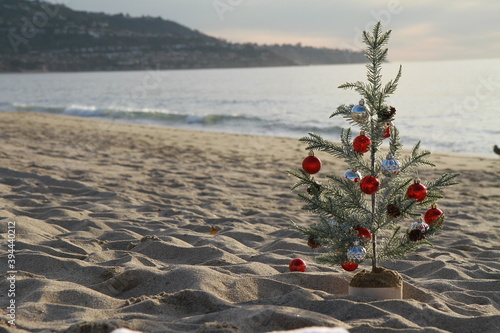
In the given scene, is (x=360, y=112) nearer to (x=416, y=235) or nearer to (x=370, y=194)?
(x=370, y=194)

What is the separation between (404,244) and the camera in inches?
118

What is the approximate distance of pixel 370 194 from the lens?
284 cm

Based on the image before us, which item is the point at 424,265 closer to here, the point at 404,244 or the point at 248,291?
the point at 404,244

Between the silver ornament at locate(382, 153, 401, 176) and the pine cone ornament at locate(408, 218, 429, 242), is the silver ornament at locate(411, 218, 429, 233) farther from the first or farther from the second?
the silver ornament at locate(382, 153, 401, 176)

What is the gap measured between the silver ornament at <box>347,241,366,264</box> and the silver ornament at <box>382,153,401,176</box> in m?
0.44

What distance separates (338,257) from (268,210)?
294cm

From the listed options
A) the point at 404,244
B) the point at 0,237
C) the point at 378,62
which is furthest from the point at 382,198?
the point at 0,237

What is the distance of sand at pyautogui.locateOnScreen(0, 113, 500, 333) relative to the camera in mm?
2611

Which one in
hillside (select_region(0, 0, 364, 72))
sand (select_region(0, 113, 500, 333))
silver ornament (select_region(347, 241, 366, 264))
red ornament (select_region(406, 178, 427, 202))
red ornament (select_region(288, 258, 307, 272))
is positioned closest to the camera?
sand (select_region(0, 113, 500, 333))

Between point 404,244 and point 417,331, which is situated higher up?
point 404,244

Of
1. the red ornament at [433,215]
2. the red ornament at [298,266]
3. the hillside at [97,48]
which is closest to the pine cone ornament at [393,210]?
the red ornament at [433,215]

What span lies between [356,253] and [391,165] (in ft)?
1.69

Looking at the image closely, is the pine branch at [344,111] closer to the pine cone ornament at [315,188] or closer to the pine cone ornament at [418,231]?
the pine cone ornament at [315,188]

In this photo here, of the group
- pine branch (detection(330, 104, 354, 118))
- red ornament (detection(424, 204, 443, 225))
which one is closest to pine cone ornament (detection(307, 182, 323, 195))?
pine branch (detection(330, 104, 354, 118))
